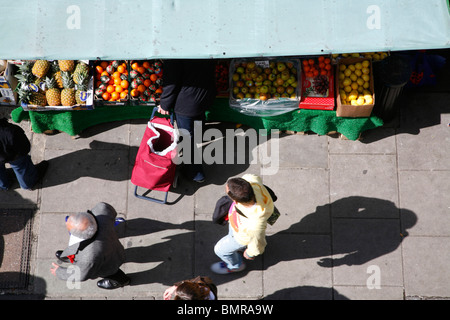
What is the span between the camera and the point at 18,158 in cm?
624

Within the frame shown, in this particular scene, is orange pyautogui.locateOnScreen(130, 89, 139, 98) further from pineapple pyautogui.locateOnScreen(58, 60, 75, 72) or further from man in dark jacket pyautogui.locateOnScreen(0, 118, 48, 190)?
man in dark jacket pyautogui.locateOnScreen(0, 118, 48, 190)

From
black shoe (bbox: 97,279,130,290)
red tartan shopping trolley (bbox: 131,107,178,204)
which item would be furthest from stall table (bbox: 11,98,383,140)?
black shoe (bbox: 97,279,130,290)

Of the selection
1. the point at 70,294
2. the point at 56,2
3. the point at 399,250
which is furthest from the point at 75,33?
the point at 399,250

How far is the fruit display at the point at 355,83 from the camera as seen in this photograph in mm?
6406

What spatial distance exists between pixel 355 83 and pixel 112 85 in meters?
3.57

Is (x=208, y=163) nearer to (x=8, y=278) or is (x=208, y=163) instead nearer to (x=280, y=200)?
(x=280, y=200)

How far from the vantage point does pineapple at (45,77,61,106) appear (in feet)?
21.8

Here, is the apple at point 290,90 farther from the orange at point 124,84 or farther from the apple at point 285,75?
the orange at point 124,84

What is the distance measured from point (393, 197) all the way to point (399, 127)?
1123mm

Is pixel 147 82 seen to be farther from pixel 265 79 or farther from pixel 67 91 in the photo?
pixel 265 79

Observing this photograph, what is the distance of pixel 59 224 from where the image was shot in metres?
6.71

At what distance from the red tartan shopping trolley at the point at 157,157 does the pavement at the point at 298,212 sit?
2.08ft

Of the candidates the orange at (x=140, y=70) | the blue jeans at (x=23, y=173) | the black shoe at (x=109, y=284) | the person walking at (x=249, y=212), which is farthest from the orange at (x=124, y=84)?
the black shoe at (x=109, y=284)

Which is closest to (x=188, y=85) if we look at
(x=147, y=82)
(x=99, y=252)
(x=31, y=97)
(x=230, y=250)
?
(x=147, y=82)
